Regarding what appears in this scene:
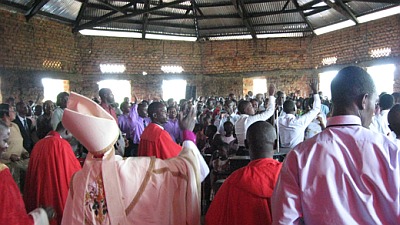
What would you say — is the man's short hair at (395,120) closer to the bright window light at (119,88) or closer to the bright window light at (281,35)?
the bright window light at (119,88)

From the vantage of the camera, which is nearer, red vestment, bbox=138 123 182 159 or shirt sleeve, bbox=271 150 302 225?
shirt sleeve, bbox=271 150 302 225

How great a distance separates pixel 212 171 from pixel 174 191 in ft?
9.74

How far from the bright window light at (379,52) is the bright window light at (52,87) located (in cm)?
1274

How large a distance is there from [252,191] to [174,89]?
16011 millimetres

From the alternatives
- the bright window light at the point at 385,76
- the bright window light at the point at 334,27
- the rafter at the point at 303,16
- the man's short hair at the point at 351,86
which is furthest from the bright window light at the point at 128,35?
the man's short hair at the point at 351,86

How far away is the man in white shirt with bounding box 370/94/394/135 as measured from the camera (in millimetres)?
5223

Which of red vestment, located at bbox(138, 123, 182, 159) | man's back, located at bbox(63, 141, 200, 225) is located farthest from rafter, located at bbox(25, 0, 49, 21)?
man's back, located at bbox(63, 141, 200, 225)

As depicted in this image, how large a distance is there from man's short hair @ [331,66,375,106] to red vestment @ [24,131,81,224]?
2753mm

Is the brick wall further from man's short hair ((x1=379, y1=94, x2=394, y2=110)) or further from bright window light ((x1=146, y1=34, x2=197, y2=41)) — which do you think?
man's short hair ((x1=379, y1=94, x2=394, y2=110))

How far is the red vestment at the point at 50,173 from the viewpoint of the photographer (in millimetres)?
3496

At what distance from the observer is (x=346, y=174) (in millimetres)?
1617

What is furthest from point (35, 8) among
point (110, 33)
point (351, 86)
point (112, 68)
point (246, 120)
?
point (351, 86)

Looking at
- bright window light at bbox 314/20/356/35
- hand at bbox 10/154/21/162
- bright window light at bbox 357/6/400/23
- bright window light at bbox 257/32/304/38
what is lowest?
hand at bbox 10/154/21/162

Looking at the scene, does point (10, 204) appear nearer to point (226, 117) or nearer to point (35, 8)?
point (226, 117)
